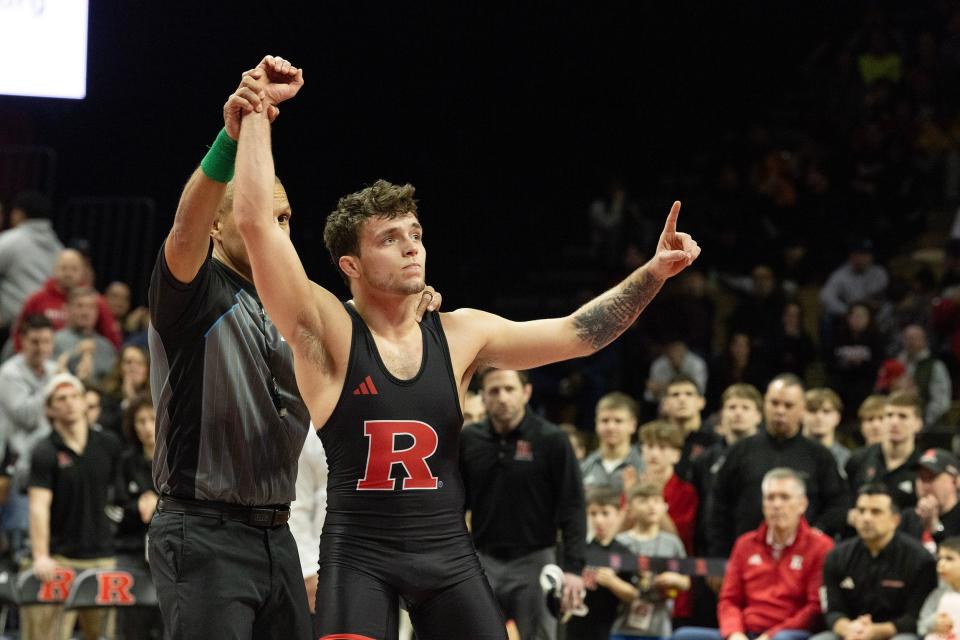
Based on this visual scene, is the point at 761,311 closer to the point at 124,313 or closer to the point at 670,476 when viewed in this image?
the point at 670,476

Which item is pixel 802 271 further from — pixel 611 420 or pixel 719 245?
pixel 611 420

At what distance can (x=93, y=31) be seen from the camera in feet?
45.9

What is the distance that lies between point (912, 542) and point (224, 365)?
16.2 ft

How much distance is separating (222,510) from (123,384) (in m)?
7.02

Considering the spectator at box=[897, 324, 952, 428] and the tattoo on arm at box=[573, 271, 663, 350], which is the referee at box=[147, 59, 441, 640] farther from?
the spectator at box=[897, 324, 952, 428]

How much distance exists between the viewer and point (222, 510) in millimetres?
4164

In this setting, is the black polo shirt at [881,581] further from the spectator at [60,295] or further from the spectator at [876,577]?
the spectator at [60,295]

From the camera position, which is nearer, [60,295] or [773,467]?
[773,467]

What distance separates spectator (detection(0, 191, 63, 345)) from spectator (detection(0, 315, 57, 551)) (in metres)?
1.61

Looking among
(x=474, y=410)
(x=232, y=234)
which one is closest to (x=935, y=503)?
(x=474, y=410)

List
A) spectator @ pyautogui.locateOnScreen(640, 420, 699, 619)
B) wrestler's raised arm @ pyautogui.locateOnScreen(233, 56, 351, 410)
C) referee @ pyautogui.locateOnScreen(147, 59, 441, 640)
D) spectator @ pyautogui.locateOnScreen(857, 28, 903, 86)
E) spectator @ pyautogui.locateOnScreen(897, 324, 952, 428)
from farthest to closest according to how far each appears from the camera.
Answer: spectator @ pyautogui.locateOnScreen(857, 28, 903, 86) → spectator @ pyautogui.locateOnScreen(897, 324, 952, 428) → spectator @ pyautogui.locateOnScreen(640, 420, 699, 619) → referee @ pyautogui.locateOnScreen(147, 59, 441, 640) → wrestler's raised arm @ pyautogui.locateOnScreen(233, 56, 351, 410)

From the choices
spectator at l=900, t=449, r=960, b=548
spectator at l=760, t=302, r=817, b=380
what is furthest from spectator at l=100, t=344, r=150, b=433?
spectator at l=760, t=302, r=817, b=380

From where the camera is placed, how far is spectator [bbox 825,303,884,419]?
12852 mm

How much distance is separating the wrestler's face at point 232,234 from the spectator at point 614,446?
5.17 metres
